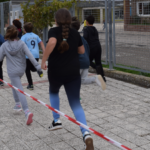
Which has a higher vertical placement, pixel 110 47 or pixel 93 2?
pixel 93 2

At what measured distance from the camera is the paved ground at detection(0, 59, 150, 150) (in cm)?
397

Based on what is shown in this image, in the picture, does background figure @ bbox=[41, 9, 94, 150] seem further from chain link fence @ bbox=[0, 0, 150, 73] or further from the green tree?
the green tree

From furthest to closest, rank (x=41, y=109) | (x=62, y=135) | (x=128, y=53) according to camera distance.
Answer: (x=128, y=53) < (x=41, y=109) < (x=62, y=135)

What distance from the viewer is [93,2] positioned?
8891 millimetres

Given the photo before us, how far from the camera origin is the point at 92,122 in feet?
15.6

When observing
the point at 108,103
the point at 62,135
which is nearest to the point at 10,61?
the point at 62,135

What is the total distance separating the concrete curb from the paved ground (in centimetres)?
34

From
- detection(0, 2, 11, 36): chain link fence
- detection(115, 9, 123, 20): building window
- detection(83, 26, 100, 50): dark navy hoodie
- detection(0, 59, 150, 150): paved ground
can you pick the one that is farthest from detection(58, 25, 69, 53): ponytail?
detection(0, 2, 11, 36): chain link fence

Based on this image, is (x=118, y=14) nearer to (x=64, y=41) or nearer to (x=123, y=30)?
(x=123, y=30)

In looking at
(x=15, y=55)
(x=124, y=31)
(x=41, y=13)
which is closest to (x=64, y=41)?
(x=15, y=55)

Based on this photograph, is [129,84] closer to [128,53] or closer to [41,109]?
[128,53]

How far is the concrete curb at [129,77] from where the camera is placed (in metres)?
7.20

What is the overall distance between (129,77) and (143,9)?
173 centimetres

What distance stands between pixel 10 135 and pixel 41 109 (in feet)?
4.20
